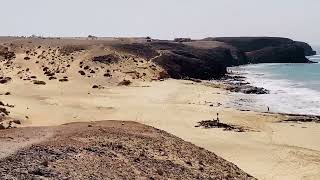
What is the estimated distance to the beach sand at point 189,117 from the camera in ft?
100

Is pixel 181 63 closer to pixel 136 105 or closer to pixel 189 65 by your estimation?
pixel 189 65

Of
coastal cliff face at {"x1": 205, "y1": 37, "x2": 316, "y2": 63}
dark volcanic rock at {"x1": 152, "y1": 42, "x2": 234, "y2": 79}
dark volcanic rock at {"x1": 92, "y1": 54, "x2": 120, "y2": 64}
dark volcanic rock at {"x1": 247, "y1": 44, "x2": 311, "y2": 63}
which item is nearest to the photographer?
dark volcanic rock at {"x1": 92, "y1": 54, "x2": 120, "y2": 64}

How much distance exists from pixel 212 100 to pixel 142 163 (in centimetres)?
3709

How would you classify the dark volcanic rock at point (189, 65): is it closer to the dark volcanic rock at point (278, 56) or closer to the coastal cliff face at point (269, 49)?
the dark volcanic rock at point (278, 56)

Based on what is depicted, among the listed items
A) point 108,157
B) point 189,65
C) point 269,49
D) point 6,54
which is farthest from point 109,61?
point 269,49

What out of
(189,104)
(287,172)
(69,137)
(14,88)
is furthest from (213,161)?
(14,88)

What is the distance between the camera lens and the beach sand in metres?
30.6

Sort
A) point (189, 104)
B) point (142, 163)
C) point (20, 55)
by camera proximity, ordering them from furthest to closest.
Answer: point (20, 55)
point (189, 104)
point (142, 163)

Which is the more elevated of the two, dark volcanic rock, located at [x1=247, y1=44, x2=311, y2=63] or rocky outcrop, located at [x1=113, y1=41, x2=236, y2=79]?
rocky outcrop, located at [x1=113, y1=41, x2=236, y2=79]

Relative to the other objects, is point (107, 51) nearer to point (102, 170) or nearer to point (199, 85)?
point (199, 85)

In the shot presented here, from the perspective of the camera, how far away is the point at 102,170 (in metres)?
20.5

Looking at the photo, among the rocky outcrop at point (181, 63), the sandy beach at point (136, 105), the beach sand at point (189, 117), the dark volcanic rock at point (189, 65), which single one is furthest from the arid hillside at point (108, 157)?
the dark volcanic rock at point (189, 65)

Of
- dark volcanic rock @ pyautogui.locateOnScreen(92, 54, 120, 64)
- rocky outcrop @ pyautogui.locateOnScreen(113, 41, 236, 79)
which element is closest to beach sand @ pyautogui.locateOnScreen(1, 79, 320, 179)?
dark volcanic rock @ pyautogui.locateOnScreen(92, 54, 120, 64)

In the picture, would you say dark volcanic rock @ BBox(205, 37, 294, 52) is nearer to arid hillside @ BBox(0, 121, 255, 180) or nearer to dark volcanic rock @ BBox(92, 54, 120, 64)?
dark volcanic rock @ BBox(92, 54, 120, 64)
